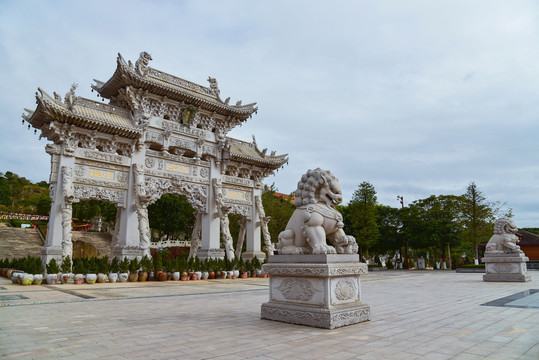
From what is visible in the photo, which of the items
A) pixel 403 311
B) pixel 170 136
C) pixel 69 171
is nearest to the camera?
pixel 403 311

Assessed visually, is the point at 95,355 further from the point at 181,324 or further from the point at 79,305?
the point at 79,305

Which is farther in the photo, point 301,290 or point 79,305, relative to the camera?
point 79,305

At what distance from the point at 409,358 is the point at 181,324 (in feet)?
9.60

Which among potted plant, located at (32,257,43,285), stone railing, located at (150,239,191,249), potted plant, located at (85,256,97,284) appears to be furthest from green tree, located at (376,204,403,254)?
potted plant, located at (32,257,43,285)

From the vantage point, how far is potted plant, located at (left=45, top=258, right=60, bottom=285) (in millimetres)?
11158

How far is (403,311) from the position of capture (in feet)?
18.6

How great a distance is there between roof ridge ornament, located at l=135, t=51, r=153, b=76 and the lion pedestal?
15117 millimetres

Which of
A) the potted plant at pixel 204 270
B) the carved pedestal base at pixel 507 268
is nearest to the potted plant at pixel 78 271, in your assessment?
the potted plant at pixel 204 270

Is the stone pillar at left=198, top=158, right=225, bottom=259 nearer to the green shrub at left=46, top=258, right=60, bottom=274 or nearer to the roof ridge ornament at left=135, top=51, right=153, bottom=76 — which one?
the roof ridge ornament at left=135, top=51, right=153, bottom=76

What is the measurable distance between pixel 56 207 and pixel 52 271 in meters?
2.42

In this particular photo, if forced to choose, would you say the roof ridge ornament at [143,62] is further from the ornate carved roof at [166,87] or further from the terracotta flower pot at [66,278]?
the terracotta flower pot at [66,278]

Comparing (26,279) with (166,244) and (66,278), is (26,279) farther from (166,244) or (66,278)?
(166,244)

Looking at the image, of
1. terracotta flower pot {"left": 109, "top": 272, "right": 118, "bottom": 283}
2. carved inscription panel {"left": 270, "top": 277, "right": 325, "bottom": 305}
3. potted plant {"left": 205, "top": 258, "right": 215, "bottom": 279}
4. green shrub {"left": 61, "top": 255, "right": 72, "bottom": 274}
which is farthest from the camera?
potted plant {"left": 205, "top": 258, "right": 215, "bottom": 279}

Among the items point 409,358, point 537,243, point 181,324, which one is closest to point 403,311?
point 409,358
